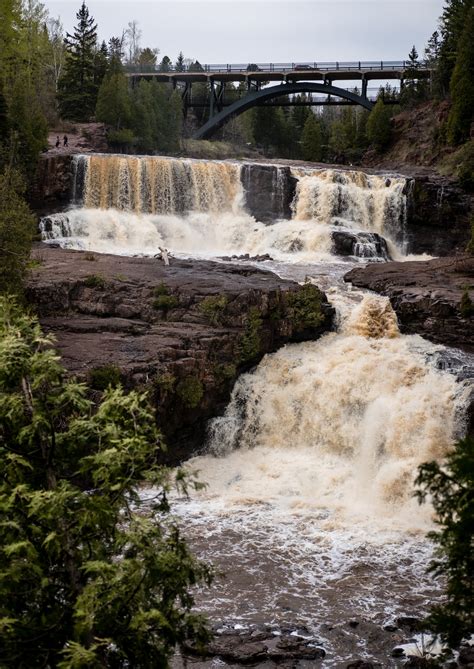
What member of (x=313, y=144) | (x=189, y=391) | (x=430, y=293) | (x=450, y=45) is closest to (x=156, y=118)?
(x=313, y=144)

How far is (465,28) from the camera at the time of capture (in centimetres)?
5253

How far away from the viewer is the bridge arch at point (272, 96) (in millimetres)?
66875

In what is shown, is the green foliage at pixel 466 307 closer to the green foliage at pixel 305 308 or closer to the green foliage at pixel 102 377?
the green foliage at pixel 305 308

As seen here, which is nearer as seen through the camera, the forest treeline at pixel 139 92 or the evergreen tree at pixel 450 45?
the forest treeline at pixel 139 92

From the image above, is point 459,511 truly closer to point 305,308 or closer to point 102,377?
point 102,377

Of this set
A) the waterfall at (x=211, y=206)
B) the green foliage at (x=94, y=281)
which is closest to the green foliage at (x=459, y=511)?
the green foliage at (x=94, y=281)

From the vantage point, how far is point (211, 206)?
41.2 m

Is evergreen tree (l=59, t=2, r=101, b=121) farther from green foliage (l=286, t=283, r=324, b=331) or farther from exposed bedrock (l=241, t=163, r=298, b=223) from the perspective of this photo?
green foliage (l=286, t=283, r=324, b=331)

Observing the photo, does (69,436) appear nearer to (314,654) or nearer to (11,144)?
(314,654)

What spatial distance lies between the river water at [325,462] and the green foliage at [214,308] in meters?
2.06

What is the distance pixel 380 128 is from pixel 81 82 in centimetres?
2402

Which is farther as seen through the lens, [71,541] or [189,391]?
[189,391]

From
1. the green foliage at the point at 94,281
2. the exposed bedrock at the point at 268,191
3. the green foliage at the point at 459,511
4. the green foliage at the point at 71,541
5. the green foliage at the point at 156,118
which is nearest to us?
the green foliage at the point at 71,541

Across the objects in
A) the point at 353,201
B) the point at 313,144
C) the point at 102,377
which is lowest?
the point at 102,377
